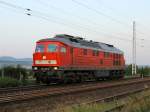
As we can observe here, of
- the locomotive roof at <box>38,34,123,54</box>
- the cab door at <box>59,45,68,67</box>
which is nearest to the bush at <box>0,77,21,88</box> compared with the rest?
the cab door at <box>59,45,68,67</box>

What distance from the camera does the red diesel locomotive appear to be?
87.5 ft

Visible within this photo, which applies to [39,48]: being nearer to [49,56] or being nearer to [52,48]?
[52,48]

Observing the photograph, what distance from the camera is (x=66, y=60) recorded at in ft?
90.3

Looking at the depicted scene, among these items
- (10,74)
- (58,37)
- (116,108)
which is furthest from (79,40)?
(116,108)

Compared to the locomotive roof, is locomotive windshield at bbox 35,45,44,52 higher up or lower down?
lower down

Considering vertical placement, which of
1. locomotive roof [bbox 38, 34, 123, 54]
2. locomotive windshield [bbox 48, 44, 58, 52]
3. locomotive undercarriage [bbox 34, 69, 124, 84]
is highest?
locomotive roof [bbox 38, 34, 123, 54]

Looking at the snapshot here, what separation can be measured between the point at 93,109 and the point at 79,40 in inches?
684

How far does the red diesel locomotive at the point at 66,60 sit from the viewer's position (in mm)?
26672

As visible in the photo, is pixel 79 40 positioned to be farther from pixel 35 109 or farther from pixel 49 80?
pixel 35 109

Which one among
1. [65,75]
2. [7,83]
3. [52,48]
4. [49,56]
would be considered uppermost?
[52,48]

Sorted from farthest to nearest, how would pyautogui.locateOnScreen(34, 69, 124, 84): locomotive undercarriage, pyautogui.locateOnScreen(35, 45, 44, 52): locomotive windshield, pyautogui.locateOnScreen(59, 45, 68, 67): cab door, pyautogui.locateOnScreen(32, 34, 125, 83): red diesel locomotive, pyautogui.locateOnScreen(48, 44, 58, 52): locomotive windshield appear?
→ pyautogui.locateOnScreen(35, 45, 44, 52): locomotive windshield
pyautogui.locateOnScreen(48, 44, 58, 52): locomotive windshield
pyautogui.locateOnScreen(59, 45, 68, 67): cab door
pyautogui.locateOnScreen(32, 34, 125, 83): red diesel locomotive
pyautogui.locateOnScreen(34, 69, 124, 84): locomotive undercarriage

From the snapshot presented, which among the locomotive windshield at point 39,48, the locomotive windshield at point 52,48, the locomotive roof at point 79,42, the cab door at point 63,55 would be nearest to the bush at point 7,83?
the locomotive windshield at point 39,48

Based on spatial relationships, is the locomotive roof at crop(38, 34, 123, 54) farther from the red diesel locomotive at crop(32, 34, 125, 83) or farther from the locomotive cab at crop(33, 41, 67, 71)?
the locomotive cab at crop(33, 41, 67, 71)

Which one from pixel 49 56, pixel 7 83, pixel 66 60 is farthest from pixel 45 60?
pixel 7 83
